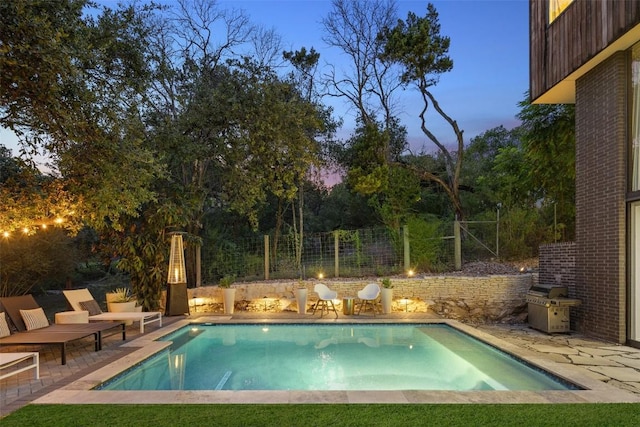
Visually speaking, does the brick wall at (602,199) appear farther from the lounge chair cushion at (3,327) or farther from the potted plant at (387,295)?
the lounge chair cushion at (3,327)

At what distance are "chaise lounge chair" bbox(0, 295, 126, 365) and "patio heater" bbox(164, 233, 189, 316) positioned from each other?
322cm

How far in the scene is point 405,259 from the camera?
39.3 feet

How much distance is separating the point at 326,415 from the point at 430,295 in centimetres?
752

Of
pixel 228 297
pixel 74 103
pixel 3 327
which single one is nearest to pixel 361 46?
pixel 228 297

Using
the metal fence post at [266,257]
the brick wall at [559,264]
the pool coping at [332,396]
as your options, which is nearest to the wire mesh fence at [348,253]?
the metal fence post at [266,257]

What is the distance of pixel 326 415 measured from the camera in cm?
390

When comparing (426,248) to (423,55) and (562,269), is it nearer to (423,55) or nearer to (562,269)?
(562,269)

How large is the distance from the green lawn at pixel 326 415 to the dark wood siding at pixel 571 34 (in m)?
5.33

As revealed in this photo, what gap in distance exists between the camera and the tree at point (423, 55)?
13.9 meters

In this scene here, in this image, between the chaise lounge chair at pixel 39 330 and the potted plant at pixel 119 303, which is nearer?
the chaise lounge chair at pixel 39 330

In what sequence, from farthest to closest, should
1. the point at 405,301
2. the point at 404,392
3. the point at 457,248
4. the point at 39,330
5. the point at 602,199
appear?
the point at 457,248 → the point at 405,301 → the point at 602,199 → the point at 39,330 → the point at 404,392

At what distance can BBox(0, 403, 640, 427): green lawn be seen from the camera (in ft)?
12.3

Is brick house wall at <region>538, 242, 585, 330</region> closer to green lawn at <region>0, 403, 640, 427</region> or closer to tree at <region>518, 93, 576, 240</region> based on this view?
tree at <region>518, 93, 576, 240</region>

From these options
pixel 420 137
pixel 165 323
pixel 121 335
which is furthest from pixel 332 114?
pixel 121 335
